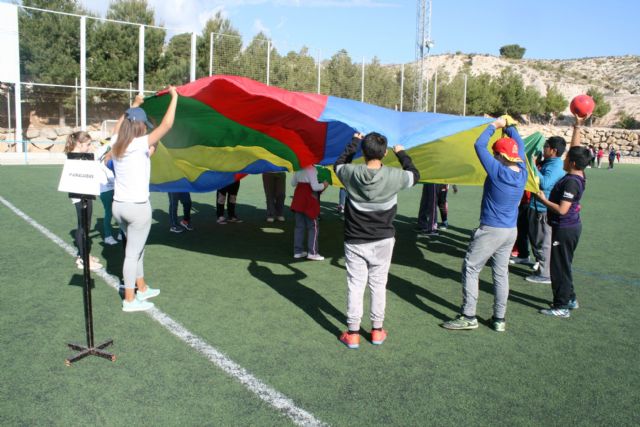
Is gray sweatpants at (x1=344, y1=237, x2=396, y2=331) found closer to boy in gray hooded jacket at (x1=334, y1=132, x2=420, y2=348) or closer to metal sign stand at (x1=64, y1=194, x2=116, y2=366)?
boy in gray hooded jacket at (x1=334, y1=132, x2=420, y2=348)

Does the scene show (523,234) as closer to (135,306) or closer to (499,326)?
(499,326)

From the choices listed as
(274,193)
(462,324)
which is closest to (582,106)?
(462,324)

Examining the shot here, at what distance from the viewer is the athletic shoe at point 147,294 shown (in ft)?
16.7

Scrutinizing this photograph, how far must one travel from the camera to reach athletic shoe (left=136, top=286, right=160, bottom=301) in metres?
5.09

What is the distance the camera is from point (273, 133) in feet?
20.3

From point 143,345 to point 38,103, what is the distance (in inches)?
1002

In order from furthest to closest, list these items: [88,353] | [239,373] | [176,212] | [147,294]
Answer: [176,212] → [147,294] → [88,353] → [239,373]

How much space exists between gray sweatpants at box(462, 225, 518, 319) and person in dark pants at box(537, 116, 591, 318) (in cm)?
75

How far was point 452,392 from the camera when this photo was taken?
354 centimetres

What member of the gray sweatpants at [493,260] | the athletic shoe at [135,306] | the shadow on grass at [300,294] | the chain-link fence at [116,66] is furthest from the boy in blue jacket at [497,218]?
the chain-link fence at [116,66]

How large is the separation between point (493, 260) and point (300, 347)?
1809 millimetres

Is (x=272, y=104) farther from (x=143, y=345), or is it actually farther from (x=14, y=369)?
(x=14, y=369)

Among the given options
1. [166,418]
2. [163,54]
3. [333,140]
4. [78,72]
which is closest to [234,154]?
[333,140]

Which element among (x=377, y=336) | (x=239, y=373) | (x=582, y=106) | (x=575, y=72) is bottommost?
(x=239, y=373)
